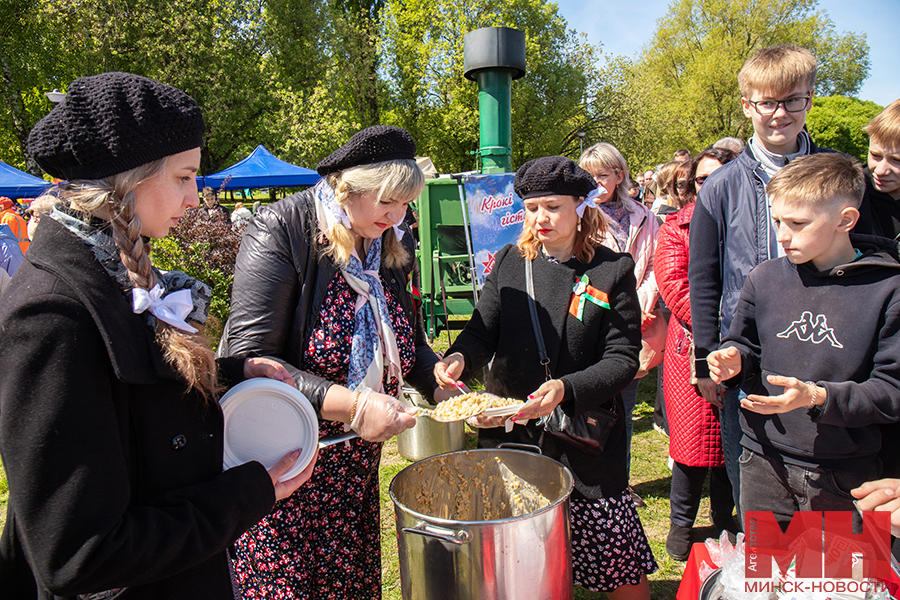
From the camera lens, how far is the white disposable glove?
5.81 ft

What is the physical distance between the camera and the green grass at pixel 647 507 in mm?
3000

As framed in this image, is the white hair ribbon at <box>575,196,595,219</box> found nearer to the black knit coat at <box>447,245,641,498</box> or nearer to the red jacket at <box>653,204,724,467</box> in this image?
the black knit coat at <box>447,245,641,498</box>

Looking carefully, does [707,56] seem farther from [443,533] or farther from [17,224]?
[443,533]

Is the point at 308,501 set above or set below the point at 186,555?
below

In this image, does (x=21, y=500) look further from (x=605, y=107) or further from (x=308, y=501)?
(x=605, y=107)

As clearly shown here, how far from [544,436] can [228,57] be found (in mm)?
23989

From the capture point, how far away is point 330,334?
78.0 inches

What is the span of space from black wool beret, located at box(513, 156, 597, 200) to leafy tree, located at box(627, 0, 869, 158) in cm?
2673

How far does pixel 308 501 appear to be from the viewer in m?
2.01

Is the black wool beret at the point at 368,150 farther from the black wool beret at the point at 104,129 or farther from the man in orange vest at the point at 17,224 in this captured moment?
the man in orange vest at the point at 17,224

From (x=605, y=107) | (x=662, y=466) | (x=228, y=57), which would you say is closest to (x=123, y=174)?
(x=662, y=466)

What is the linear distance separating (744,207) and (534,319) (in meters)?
1.04

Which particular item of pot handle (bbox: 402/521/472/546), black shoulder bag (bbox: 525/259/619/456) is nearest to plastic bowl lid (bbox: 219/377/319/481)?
pot handle (bbox: 402/521/472/546)

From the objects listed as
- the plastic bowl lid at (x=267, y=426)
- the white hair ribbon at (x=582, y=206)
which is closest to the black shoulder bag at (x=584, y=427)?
the white hair ribbon at (x=582, y=206)
